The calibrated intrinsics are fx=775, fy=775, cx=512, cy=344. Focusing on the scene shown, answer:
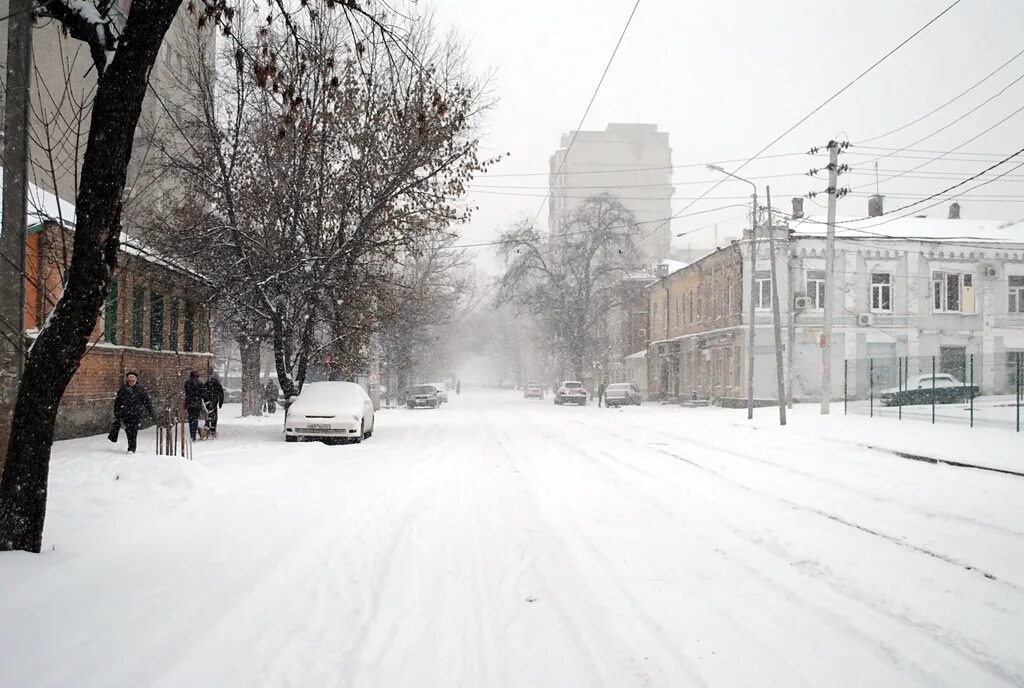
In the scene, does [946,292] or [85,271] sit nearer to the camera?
[85,271]

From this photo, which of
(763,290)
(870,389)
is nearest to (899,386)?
(870,389)

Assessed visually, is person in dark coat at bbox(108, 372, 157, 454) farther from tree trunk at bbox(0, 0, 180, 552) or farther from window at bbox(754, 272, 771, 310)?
window at bbox(754, 272, 771, 310)

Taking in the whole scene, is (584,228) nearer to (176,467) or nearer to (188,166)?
(188,166)

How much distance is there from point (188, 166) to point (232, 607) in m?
18.3

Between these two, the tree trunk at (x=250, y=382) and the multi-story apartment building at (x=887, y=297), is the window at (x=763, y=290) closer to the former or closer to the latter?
the multi-story apartment building at (x=887, y=297)

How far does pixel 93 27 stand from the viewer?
6.30m

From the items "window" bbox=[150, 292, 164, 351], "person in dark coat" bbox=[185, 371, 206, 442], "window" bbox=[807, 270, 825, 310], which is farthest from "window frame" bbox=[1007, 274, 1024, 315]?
"window" bbox=[150, 292, 164, 351]

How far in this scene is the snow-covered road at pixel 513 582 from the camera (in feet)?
14.3

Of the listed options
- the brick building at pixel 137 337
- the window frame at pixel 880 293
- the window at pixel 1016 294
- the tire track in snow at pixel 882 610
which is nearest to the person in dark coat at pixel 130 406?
the brick building at pixel 137 337

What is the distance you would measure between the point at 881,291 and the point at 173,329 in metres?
33.2

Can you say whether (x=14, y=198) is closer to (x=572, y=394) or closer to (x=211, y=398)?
(x=211, y=398)

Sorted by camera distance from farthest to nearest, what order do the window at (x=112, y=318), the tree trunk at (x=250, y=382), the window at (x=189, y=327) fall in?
the tree trunk at (x=250, y=382), the window at (x=189, y=327), the window at (x=112, y=318)

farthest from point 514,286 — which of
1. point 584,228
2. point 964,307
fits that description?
point 964,307

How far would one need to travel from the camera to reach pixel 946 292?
3966 cm
